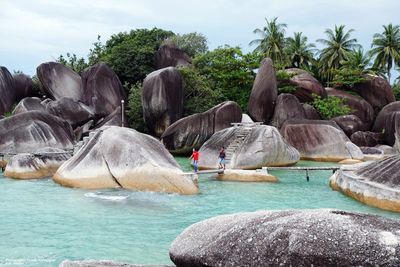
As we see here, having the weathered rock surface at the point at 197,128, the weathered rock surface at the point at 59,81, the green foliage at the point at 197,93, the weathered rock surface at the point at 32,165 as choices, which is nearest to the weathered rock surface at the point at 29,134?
the weathered rock surface at the point at 32,165

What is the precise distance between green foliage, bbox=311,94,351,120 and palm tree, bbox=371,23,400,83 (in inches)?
497

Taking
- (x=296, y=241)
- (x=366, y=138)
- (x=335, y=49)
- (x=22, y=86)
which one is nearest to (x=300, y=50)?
(x=335, y=49)

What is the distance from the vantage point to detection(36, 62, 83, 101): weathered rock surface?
35156 mm

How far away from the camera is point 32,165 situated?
17.7m

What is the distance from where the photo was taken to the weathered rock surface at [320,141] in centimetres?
2498

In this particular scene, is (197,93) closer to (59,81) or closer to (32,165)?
(59,81)

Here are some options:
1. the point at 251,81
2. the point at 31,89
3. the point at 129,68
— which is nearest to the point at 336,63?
the point at 251,81

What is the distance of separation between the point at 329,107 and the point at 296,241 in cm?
3050

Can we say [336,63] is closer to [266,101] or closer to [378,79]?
[378,79]

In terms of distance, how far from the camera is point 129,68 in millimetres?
37344

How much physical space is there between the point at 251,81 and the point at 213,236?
3133cm

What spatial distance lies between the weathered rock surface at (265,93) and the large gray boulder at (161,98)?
497cm

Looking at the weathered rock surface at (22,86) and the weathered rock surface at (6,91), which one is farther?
the weathered rock surface at (22,86)

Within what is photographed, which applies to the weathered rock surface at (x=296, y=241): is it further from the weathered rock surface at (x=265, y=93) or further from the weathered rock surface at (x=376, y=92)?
the weathered rock surface at (x=376, y=92)
